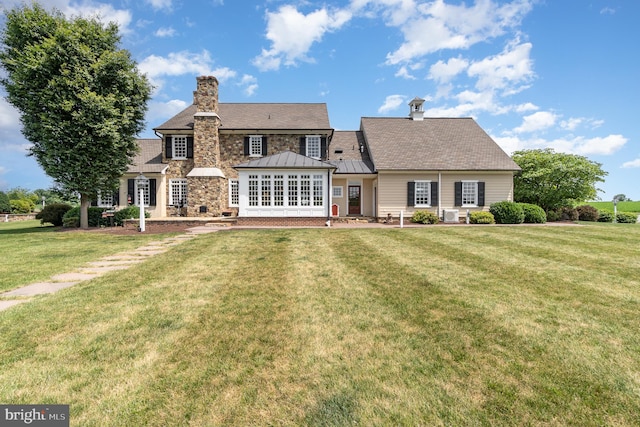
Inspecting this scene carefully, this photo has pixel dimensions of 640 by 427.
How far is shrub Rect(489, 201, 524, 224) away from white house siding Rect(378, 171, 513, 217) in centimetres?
114

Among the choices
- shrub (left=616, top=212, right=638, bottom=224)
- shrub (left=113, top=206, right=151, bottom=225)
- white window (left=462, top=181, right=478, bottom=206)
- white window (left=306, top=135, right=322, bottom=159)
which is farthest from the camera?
white window (left=306, top=135, right=322, bottom=159)

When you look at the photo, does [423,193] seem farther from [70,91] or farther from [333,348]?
[70,91]

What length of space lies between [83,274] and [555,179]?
27521 mm

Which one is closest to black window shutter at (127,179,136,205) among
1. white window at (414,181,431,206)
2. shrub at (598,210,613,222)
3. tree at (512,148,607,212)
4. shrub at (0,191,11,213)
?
white window at (414,181,431,206)

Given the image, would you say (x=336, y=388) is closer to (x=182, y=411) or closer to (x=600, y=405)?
(x=182, y=411)

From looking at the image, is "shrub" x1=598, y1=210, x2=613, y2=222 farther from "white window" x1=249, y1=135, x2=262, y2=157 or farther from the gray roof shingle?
"white window" x1=249, y1=135, x2=262, y2=157

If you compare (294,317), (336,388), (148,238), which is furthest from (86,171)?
(336,388)

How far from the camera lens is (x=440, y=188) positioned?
2020 centimetres

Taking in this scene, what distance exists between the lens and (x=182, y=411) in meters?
2.31

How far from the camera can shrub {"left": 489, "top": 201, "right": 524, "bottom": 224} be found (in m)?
18.5

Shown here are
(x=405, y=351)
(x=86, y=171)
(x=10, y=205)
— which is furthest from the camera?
(x=10, y=205)

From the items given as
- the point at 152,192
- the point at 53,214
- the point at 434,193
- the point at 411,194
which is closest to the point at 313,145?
the point at 411,194

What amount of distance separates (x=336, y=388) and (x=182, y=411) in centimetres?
126

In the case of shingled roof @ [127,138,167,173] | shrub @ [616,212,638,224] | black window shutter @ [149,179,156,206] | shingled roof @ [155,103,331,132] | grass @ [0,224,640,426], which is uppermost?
shingled roof @ [155,103,331,132]
